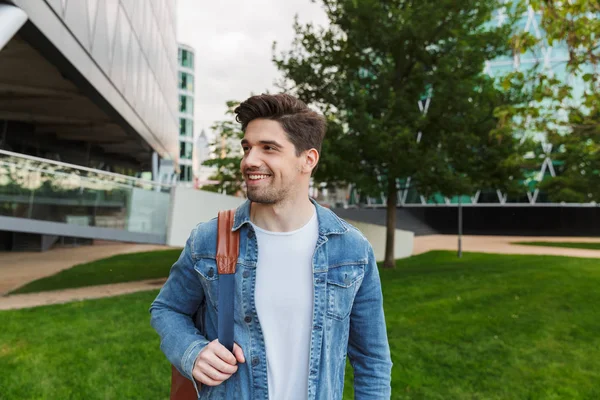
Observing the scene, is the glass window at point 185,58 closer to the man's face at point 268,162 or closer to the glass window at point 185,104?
the glass window at point 185,104

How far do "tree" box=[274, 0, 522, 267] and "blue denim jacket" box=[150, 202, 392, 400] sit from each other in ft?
38.2

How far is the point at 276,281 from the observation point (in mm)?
1712

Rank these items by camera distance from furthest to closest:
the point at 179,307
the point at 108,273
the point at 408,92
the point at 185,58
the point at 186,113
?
the point at 185,58
the point at 186,113
the point at 108,273
the point at 408,92
the point at 179,307

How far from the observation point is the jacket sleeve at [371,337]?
6.02ft

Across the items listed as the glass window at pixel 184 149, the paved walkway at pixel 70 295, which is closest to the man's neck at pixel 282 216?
the paved walkway at pixel 70 295

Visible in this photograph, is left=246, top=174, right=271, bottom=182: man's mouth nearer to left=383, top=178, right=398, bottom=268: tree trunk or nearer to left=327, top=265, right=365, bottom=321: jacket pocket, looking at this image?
left=327, top=265, right=365, bottom=321: jacket pocket

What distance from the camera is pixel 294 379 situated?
67.6 inches

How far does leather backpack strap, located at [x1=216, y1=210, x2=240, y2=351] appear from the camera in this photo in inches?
65.1

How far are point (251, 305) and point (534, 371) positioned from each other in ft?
18.6

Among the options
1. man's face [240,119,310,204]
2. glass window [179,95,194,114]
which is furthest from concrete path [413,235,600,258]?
glass window [179,95,194,114]

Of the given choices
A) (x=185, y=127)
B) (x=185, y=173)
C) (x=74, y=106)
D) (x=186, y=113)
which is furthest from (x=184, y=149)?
(x=74, y=106)

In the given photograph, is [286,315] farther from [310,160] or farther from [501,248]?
[501,248]

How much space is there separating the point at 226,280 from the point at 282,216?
28 centimetres

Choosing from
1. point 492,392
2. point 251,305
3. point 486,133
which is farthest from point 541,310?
point 251,305
